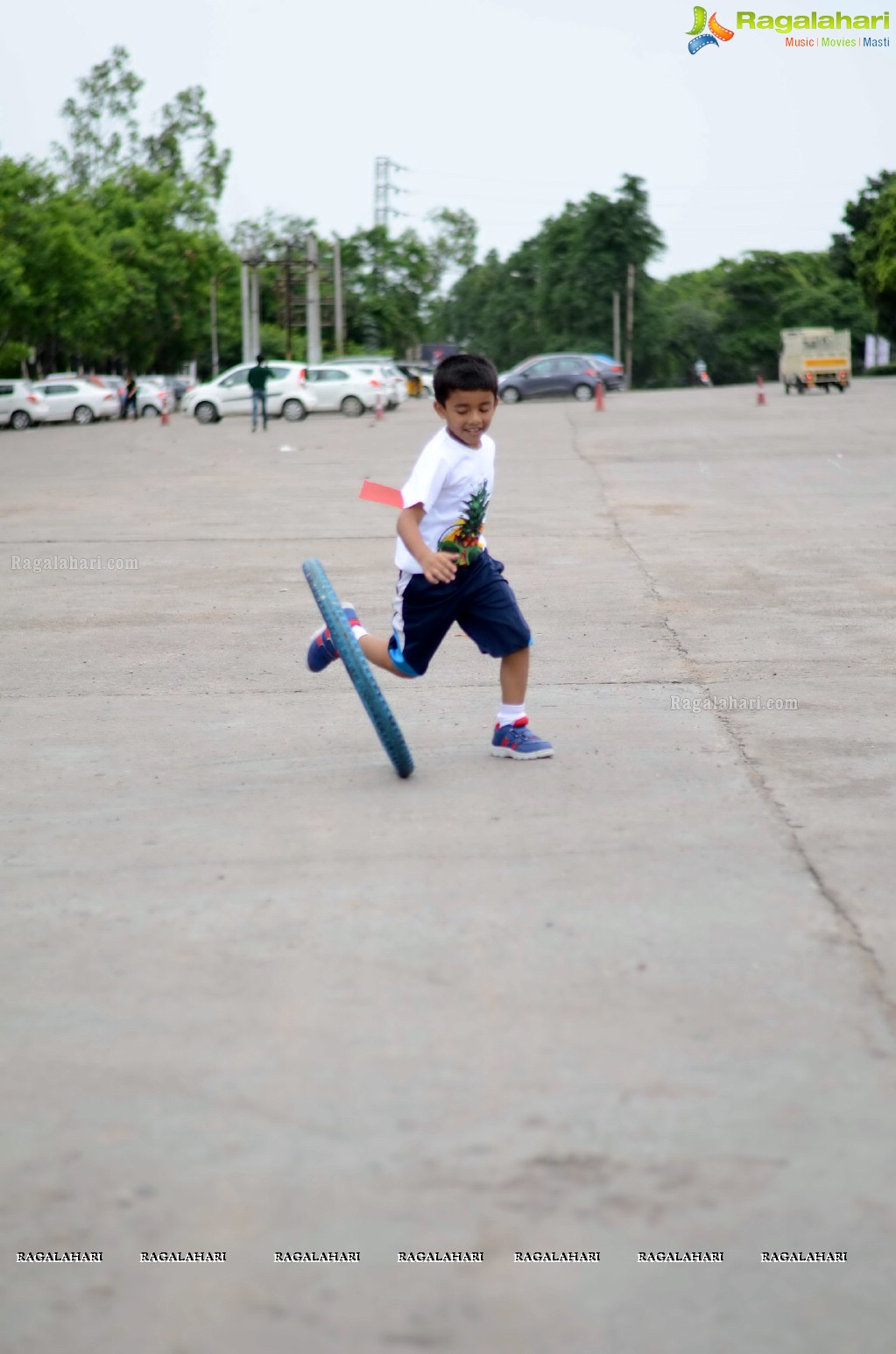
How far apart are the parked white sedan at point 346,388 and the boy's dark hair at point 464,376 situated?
35839mm

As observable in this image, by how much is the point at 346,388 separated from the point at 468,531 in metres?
36.7

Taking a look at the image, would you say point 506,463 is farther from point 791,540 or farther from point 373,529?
point 791,540

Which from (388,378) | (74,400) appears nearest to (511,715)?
(388,378)

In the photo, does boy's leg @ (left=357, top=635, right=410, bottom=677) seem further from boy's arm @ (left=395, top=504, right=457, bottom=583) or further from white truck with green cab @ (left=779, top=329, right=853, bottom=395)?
white truck with green cab @ (left=779, top=329, right=853, bottom=395)

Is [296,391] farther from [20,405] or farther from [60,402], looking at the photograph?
[60,402]

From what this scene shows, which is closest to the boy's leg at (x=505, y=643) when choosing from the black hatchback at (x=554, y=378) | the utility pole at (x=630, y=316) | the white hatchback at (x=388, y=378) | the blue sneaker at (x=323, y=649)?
the blue sneaker at (x=323, y=649)

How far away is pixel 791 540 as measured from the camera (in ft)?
38.6

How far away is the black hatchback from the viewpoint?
46.4 m

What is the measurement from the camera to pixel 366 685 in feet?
16.7

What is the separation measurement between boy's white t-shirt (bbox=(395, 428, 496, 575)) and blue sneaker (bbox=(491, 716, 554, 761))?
0.63 meters

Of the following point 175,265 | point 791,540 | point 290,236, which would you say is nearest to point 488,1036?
point 791,540

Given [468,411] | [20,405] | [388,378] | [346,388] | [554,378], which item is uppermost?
[554,378]

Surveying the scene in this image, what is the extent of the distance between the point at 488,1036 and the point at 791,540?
9094mm

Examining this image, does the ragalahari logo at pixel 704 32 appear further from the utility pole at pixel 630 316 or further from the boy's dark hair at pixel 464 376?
the utility pole at pixel 630 316
